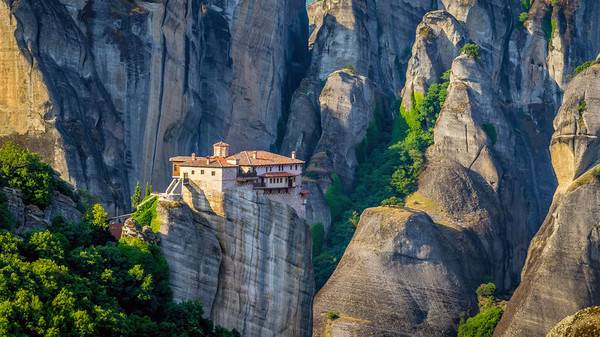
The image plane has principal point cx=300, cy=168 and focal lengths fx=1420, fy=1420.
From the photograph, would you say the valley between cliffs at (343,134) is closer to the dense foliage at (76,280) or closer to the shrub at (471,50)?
the shrub at (471,50)

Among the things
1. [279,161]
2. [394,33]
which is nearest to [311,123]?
[394,33]

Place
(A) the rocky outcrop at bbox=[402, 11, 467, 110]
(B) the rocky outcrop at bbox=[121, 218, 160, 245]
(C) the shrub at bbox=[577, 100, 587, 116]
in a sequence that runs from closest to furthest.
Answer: (B) the rocky outcrop at bbox=[121, 218, 160, 245]
(C) the shrub at bbox=[577, 100, 587, 116]
(A) the rocky outcrop at bbox=[402, 11, 467, 110]

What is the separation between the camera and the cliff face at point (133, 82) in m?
79.8

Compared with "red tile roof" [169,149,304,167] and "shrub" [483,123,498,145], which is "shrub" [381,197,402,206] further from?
"red tile roof" [169,149,304,167]

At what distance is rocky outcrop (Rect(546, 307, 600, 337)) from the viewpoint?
116 ft

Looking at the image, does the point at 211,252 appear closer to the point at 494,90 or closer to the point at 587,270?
the point at 587,270

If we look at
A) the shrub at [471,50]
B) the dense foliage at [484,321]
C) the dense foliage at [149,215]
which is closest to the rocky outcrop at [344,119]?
the shrub at [471,50]

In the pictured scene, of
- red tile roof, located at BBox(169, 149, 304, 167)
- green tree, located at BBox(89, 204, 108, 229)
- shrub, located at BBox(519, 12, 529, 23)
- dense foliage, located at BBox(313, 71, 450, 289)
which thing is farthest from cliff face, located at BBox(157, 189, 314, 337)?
shrub, located at BBox(519, 12, 529, 23)

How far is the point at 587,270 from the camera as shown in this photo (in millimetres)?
83688

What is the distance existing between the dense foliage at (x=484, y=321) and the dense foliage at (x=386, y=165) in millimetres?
11142

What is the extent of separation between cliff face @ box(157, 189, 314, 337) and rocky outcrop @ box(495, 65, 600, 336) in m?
18.5

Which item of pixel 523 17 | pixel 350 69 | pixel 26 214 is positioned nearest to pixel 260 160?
pixel 26 214

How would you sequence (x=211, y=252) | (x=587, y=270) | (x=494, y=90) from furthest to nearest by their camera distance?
(x=494, y=90) < (x=587, y=270) < (x=211, y=252)

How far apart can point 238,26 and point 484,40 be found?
71.2ft
